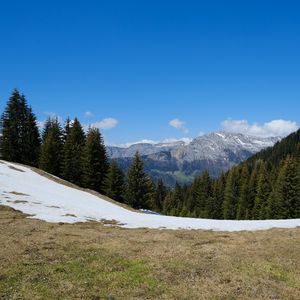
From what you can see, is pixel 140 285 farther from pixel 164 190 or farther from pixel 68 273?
pixel 164 190

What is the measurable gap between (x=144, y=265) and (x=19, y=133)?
62.7 meters

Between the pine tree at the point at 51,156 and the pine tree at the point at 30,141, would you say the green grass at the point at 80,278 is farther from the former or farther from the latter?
the pine tree at the point at 30,141

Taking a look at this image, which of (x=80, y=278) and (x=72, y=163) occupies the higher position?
(x=72, y=163)

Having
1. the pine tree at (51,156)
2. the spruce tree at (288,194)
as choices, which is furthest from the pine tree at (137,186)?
the spruce tree at (288,194)

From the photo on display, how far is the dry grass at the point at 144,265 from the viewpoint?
42.2ft

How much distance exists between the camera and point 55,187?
4691 centimetres

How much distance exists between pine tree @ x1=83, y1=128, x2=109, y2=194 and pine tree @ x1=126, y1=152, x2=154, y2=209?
5.21 m

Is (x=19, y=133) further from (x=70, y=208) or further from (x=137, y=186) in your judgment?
(x=70, y=208)

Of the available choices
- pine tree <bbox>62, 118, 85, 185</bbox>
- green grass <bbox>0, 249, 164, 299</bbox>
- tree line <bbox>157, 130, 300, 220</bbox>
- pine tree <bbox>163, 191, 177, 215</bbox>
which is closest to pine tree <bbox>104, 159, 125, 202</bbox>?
pine tree <bbox>62, 118, 85, 185</bbox>

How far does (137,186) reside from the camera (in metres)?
68.2

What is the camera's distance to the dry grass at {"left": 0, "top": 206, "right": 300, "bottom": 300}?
1288 centimetres

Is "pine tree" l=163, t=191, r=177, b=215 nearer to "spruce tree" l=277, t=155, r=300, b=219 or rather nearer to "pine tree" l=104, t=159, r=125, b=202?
"spruce tree" l=277, t=155, r=300, b=219

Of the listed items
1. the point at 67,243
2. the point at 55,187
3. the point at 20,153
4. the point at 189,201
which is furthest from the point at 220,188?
the point at 67,243

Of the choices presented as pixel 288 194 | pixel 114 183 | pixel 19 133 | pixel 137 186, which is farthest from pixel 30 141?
pixel 288 194
